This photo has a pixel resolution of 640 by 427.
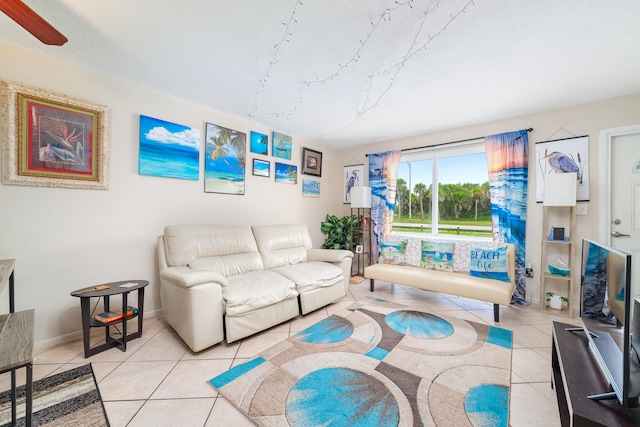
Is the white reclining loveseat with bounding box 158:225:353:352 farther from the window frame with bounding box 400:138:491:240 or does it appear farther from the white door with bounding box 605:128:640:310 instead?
the white door with bounding box 605:128:640:310

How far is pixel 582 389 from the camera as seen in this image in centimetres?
101

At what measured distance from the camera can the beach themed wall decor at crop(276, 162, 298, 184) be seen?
3.87 m

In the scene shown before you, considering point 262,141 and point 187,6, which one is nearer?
point 187,6

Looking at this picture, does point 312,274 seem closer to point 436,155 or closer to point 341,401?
point 341,401

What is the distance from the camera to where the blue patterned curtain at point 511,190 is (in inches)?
121

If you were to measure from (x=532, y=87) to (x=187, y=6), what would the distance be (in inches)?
119

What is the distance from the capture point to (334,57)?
1996 mm

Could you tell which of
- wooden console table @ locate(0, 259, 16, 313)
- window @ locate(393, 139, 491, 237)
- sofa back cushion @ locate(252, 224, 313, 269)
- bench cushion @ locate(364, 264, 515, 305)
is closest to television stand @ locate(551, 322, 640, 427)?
bench cushion @ locate(364, 264, 515, 305)

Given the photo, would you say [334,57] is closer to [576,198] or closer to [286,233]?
[286,233]

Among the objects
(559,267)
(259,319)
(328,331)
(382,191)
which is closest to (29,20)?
(259,319)

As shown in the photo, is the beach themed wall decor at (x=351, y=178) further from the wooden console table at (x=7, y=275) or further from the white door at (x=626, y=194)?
the wooden console table at (x=7, y=275)

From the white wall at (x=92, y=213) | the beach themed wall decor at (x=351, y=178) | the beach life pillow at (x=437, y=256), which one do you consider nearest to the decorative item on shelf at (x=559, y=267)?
the beach life pillow at (x=437, y=256)

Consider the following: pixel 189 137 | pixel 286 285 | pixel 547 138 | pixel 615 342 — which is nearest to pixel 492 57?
pixel 547 138

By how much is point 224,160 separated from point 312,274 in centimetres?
182
